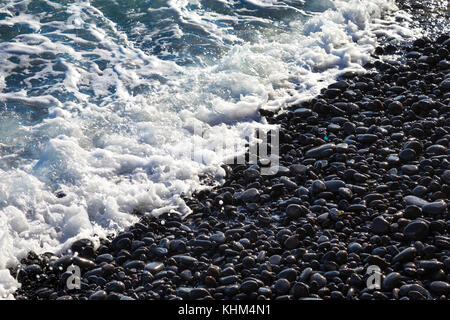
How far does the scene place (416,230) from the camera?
3973 millimetres

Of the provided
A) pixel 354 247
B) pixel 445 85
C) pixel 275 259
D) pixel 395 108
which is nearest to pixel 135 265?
pixel 275 259

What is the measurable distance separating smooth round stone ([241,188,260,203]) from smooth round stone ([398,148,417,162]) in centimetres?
141

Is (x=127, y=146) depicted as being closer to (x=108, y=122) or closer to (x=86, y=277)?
(x=108, y=122)

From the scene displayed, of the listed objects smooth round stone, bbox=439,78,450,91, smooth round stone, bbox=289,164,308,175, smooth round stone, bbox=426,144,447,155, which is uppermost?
smooth round stone, bbox=439,78,450,91

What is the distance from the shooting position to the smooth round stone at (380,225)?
4.08 m

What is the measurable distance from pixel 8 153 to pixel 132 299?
8.59 feet

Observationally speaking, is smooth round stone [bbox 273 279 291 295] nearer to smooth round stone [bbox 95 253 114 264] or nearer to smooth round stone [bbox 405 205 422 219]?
smooth round stone [bbox 405 205 422 219]

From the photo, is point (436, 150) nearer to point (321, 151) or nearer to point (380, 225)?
point (321, 151)

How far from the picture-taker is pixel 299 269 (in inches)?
152

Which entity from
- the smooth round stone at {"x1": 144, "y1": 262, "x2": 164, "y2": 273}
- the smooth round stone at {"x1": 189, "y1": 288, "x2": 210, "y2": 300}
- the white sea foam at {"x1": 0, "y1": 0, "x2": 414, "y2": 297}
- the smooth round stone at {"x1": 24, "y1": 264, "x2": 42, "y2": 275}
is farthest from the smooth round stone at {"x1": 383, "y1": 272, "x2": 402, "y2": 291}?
the smooth round stone at {"x1": 24, "y1": 264, "x2": 42, "y2": 275}

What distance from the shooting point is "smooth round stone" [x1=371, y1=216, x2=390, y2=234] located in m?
4.08

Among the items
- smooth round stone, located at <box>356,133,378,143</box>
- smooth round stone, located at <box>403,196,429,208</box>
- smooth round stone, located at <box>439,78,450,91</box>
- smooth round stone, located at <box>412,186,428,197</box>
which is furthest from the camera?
smooth round stone, located at <box>439,78,450,91</box>

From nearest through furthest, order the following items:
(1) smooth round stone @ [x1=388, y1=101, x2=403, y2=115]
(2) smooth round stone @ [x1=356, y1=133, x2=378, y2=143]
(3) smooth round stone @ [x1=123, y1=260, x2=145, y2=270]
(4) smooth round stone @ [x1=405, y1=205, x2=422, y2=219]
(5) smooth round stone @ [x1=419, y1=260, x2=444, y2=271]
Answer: (5) smooth round stone @ [x1=419, y1=260, x2=444, y2=271] < (3) smooth round stone @ [x1=123, y1=260, x2=145, y2=270] < (4) smooth round stone @ [x1=405, y1=205, x2=422, y2=219] < (2) smooth round stone @ [x1=356, y1=133, x2=378, y2=143] < (1) smooth round stone @ [x1=388, y1=101, x2=403, y2=115]

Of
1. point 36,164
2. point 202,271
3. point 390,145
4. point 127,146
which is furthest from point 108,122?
point 390,145
